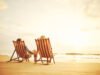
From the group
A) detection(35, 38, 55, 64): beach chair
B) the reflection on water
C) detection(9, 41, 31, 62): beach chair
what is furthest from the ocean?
detection(9, 41, 31, 62): beach chair

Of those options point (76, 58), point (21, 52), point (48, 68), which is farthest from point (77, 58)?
point (21, 52)

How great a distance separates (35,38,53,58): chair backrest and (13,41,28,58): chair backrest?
9.8 inches

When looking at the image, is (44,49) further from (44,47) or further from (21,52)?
(21,52)

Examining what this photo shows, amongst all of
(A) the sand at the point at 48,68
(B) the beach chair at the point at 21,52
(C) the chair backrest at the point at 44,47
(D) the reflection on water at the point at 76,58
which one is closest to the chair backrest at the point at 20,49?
(B) the beach chair at the point at 21,52

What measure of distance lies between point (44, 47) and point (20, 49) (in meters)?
0.43

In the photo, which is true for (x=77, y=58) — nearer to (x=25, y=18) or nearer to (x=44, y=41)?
(x=44, y=41)

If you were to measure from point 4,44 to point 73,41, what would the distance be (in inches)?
48.4

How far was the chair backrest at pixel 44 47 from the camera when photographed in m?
3.61

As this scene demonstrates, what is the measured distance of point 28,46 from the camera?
369 cm

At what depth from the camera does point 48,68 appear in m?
3.59

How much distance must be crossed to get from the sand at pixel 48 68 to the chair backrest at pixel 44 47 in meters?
0.17

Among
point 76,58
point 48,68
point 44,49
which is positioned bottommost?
point 48,68

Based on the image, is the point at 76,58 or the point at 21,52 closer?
the point at 76,58

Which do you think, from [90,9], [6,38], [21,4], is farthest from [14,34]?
[90,9]
